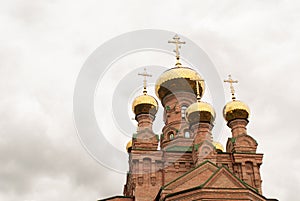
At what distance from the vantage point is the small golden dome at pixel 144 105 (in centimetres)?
2180

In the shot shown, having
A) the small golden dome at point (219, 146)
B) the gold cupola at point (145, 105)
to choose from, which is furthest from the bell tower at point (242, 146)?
the gold cupola at point (145, 105)

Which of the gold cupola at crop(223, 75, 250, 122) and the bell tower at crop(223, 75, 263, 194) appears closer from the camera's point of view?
the bell tower at crop(223, 75, 263, 194)

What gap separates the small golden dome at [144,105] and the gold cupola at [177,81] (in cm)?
100

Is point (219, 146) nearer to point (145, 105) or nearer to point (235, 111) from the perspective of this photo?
point (235, 111)

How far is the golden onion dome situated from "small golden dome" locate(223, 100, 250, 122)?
2.29m

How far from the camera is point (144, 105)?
2186cm

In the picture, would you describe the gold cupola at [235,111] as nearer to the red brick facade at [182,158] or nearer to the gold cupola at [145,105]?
the red brick facade at [182,158]

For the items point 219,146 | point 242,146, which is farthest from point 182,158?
point 219,146

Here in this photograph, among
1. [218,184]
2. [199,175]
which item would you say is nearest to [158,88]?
[199,175]

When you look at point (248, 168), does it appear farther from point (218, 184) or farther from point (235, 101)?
point (218, 184)

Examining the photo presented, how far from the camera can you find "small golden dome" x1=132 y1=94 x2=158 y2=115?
71.5ft

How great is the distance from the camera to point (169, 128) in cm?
2175

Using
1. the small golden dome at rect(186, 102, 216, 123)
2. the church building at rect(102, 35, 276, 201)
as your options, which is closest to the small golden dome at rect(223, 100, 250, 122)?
the church building at rect(102, 35, 276, 201)

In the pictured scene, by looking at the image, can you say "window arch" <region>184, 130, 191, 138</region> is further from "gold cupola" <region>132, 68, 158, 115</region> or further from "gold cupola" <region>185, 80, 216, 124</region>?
"gold cupola" <region>132, 68, 158, 115</region>
